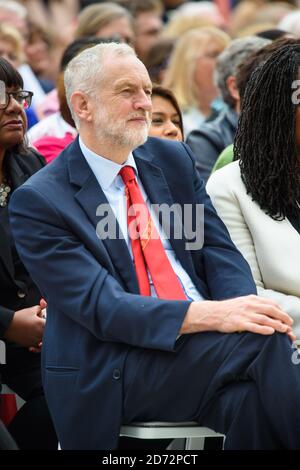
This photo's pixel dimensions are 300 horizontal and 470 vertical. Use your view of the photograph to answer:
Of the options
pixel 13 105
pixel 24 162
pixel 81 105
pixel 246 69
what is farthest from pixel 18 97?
pixel 246 69

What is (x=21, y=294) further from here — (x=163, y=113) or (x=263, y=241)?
(x=163, y=113)

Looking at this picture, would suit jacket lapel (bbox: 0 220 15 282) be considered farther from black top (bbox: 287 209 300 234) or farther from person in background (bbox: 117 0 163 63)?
person in background (bbox: 117 0 163 63)

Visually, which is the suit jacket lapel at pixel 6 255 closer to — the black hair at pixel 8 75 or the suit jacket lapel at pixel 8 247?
the suit jacket lapel at pixel 8 247

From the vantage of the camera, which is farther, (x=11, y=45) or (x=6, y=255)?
(x=11, y=45)

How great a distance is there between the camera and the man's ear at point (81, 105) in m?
3.60

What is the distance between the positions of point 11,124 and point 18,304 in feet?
2.36

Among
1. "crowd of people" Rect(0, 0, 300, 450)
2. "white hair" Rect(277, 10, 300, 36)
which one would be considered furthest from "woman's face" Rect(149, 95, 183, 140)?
"white hair" Rect(277, 10, 300, 36)

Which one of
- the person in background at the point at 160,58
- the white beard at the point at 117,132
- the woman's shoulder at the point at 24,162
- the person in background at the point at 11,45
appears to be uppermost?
the white beard at the point at 117,132

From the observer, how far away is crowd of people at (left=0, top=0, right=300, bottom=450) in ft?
10.4

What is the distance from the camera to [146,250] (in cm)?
349

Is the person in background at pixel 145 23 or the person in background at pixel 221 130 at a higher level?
the person in background at pixel 221 130

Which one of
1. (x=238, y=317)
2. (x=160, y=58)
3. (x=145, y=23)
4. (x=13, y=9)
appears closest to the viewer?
(x=238, y=317)

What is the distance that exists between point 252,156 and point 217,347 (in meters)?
0.96

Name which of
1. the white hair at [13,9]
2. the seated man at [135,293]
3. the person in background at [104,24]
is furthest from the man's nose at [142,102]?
the white hair at [13,9]
